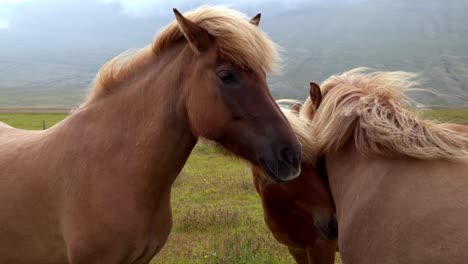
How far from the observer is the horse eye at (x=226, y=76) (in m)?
2.73

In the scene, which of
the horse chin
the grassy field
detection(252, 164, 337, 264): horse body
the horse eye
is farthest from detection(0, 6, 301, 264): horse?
the horse chin

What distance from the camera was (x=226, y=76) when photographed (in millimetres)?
2732

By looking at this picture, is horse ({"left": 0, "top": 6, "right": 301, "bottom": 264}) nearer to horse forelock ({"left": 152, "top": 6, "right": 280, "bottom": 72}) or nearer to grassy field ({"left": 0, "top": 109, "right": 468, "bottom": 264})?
horse forelock ({"left": 152, "top": 6, "right": 280, "bottom": 72})

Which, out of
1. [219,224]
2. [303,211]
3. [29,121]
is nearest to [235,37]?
[303,211]

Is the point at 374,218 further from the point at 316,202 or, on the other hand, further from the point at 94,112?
the point at 94,112

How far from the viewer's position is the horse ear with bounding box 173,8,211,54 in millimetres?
2734

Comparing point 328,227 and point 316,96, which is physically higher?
point 316,96

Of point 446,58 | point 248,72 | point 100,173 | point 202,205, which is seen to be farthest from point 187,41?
point 446,58

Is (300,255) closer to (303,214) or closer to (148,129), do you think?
(303,214)

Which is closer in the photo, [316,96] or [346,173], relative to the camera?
[346,173]

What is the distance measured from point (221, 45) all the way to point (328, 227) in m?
1.83

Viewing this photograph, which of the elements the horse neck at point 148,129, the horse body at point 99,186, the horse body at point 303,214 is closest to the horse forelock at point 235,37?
the horse neck at point 148,129

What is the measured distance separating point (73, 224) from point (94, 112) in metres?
0.79

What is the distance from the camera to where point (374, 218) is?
2781 mm
